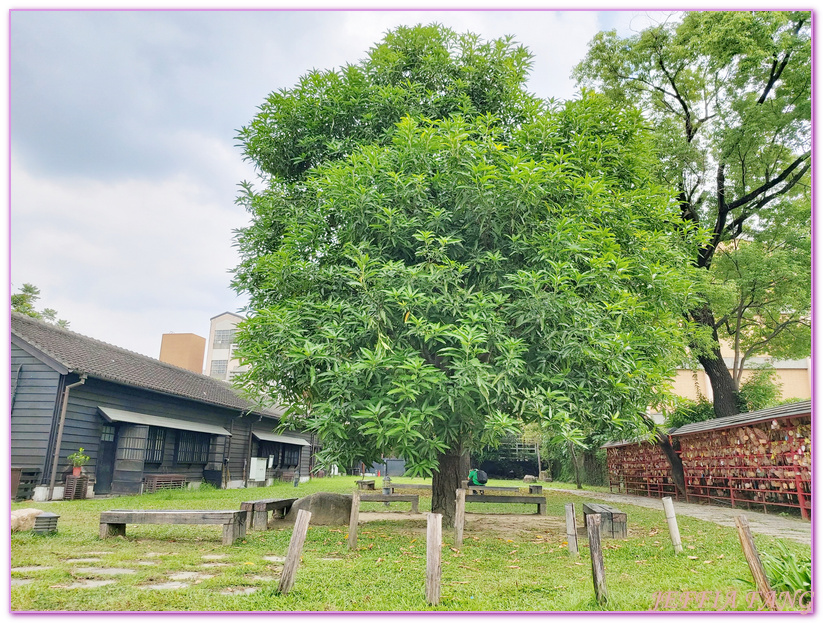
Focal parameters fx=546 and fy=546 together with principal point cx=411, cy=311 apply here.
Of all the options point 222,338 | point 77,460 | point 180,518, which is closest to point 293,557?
point 180,518

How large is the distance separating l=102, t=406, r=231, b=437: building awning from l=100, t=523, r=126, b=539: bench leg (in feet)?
27.9

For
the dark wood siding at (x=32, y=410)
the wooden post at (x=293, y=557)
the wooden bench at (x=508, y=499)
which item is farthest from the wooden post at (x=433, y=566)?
the dark wood siding at (x=32, y=410)

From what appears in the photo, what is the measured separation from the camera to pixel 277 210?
1006 cm

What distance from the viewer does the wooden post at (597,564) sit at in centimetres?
462

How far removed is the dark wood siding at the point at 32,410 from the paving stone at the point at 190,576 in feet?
36.6

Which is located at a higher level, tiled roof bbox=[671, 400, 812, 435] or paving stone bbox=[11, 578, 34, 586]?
tiled roof bbox=[671, 400, 812, 435]

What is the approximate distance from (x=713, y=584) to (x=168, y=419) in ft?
56.6

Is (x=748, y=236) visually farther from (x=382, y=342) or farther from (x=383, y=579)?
(x=383, y=579)

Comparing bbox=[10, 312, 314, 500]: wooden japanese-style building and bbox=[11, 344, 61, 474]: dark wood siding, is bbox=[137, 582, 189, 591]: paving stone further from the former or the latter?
bbox=[11, 344, 61, 474]: dark wood siding

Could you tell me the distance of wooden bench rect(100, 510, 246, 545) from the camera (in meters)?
7.54

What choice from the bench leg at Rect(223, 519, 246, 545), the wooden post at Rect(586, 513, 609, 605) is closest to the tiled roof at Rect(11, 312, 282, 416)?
the bench leg at Rect(223, 519, 246, 545)

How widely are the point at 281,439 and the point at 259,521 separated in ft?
58.3

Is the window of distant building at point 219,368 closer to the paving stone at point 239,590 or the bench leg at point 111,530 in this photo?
the bench leg at point 111,530

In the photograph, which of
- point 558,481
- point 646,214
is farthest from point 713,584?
point 558,481
